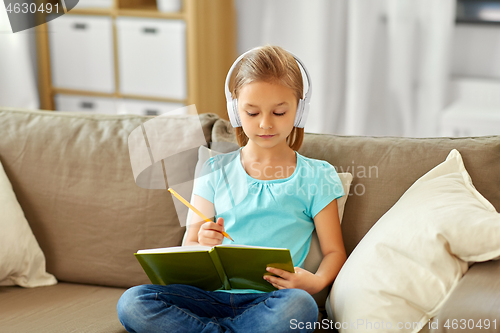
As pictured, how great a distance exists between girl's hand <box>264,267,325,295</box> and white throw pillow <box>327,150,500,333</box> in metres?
0.04

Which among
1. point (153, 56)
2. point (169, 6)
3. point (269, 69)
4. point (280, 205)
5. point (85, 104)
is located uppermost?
point (169, 6)

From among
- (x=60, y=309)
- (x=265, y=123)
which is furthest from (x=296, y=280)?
(x=60, y=309)

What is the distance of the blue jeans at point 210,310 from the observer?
104 centimetres

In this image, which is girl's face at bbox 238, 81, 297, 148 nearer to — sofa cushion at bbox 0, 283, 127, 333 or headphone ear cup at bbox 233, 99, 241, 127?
headphone ear cup at bbox 233, 99, 241, 127

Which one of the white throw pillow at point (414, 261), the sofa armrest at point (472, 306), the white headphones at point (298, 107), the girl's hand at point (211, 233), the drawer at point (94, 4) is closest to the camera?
the sofa armrest at point (472, 306)

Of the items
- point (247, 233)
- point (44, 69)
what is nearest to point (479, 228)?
point (247, 233)

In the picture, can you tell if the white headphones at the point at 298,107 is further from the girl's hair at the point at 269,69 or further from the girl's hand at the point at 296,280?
the girl's hand at the point at 296,280

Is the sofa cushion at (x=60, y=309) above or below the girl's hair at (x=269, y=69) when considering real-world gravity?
below

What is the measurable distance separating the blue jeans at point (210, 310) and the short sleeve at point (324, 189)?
23cm

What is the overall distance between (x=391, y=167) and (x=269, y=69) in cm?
39

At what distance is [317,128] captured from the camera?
2.84 meters

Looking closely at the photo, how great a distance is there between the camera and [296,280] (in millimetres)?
1085

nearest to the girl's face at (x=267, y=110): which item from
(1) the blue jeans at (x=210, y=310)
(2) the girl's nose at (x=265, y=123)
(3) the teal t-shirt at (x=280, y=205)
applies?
(2) the girl's nose at (x=265, y=123)

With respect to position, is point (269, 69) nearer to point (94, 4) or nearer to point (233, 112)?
point (233, 112)
